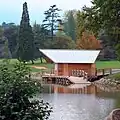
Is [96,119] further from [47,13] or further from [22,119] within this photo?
[47,13]

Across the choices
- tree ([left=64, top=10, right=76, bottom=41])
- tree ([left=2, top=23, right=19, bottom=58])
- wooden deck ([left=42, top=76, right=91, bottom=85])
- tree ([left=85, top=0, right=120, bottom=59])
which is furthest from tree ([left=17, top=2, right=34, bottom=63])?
tree ([left=85, top=0, right=120, bottom=59])

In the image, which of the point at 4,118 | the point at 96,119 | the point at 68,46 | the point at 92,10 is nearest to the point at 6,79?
the point at 4,118

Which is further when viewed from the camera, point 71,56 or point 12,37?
point 12,37

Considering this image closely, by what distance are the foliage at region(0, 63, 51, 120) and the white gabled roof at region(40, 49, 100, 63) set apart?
44.4 metres

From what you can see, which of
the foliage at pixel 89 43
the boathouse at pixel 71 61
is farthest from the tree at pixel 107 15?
the foliage at pixel 89 43

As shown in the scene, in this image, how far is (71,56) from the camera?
54.3 meters

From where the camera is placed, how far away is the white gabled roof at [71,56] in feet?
175

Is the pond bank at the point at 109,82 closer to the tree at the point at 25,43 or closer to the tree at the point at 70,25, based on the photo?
the tree at the point at 25,43

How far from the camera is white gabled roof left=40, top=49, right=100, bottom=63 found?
5341cm

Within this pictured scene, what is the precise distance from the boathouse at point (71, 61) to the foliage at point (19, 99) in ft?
145

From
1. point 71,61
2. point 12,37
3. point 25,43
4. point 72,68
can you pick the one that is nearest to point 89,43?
point 25,43

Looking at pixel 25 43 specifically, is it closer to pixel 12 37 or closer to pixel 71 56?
pixel 12 37

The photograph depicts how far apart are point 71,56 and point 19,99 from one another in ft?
151

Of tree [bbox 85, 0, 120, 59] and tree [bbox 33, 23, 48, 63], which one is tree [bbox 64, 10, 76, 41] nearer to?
tree [bbox 33, 23, 48, 63]
